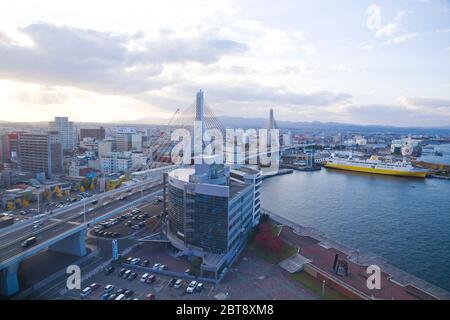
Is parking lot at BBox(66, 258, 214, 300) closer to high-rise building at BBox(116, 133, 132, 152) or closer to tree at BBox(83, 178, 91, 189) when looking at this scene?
tree at BBox(83, 178, 91, 189)

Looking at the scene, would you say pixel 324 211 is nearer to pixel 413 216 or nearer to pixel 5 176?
pixel 413 216

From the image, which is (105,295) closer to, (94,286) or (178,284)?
(94,286)

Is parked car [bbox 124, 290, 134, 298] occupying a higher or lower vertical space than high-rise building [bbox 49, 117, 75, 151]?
lower

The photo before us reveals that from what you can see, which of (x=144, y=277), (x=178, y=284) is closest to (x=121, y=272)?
(x=144, y=277)

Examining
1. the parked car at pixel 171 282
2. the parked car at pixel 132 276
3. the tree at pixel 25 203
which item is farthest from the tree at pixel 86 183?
the parked car at pixel 171 282

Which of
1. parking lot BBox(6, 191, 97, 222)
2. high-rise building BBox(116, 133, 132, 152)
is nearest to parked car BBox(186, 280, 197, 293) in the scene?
parking lot BBox(6, 191, 97, 222)
